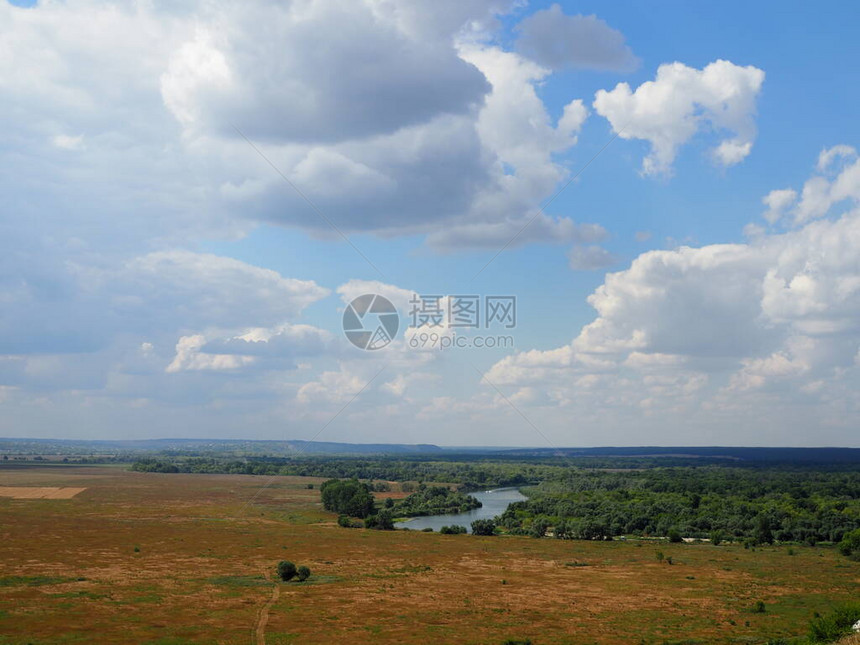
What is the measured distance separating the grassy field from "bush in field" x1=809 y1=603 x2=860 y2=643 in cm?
520

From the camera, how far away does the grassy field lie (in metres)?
43.1

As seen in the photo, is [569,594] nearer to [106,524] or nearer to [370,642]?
[370,642]

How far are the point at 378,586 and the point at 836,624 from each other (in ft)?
122

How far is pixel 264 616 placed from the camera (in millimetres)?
46094

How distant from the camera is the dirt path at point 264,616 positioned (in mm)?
40344

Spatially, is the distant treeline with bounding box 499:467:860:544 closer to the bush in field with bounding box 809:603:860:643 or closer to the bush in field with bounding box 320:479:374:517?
the bush in field with bounding box 320:479:374:517

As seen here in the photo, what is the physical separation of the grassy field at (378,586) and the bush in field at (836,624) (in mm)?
5198

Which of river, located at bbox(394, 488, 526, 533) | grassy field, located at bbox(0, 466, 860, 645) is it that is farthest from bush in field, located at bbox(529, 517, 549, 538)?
river, located at bbox(394, 488, 526, 533)

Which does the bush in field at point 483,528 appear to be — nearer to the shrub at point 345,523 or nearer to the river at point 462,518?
the river at point 462,518

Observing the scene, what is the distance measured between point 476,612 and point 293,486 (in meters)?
150

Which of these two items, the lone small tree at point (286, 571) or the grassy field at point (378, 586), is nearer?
the grassy field at point (378, 586)

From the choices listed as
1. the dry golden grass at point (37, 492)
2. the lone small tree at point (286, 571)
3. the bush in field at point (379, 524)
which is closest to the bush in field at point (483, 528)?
the bush in field at point (379, 524)

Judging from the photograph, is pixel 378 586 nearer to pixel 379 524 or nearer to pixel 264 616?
pixel 264 616

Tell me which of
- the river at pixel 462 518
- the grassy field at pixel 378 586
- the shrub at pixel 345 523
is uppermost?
the grassy field at pixel 378 586
